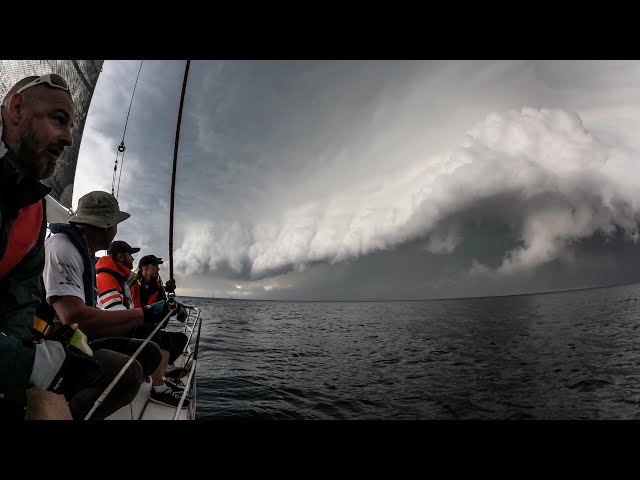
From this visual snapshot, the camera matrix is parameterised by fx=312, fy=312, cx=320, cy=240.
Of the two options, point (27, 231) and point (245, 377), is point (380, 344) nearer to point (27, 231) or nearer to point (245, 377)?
point (245, 377)

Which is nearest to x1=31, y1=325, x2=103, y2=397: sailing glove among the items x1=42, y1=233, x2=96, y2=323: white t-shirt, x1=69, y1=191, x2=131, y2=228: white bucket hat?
x1=42, y1=233, x2=96, y2=323: white t-shirt

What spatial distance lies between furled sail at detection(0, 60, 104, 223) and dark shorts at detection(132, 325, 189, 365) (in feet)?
16.3

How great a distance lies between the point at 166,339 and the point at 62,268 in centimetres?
217

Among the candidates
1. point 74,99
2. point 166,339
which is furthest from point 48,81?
point 74,99

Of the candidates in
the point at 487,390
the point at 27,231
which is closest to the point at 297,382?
the point at 487,390

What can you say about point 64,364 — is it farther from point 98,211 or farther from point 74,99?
point 74,99

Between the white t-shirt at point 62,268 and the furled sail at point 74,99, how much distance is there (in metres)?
5.63

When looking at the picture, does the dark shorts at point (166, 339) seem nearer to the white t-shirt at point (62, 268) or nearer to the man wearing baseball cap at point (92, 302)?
the man wearing baseball cap at point (92, 302)

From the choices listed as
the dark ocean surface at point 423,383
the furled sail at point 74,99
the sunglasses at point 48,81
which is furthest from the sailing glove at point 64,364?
the furled sail at point 74,99

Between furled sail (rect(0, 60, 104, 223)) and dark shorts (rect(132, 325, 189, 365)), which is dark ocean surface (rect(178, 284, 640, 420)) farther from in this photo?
furled sail (rect(0, 60, 104, 223))

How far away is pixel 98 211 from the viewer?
307cm
